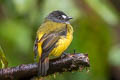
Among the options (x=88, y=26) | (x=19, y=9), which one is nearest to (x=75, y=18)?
(x=88, y=26)

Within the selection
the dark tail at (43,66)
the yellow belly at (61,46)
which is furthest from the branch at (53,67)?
the yellow belly at (61,46)

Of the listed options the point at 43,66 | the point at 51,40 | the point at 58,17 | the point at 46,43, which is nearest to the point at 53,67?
the point at 43,66

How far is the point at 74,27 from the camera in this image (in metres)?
6.24

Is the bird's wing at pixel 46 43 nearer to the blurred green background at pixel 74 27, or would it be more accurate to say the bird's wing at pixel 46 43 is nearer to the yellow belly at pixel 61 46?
the yellow belly at pixel 61 46

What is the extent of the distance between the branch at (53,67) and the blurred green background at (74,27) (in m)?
0.45

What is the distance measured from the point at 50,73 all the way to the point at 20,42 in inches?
37.2

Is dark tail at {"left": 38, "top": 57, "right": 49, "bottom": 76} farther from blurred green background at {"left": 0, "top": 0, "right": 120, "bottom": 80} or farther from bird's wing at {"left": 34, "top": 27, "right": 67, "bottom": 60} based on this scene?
blurred green background at {"left": 0, "top": 0, "right": 120, "bottom": 80}

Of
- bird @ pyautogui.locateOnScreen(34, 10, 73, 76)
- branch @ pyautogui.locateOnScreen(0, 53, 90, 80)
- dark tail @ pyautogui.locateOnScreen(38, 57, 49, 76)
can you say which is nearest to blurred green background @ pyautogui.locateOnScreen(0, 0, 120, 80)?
bird @ pyautogui.locateOnScreen(34, 10, 73, 76)

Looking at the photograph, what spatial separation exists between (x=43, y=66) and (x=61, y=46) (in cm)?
69

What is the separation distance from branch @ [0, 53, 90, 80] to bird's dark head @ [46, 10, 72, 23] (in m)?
1.32

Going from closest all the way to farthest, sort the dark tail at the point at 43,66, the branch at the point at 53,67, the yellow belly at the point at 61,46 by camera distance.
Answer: the branch at the point at 53,67 < the dark tail at the point at 43,66 < the yellow belly at the point at 61,46

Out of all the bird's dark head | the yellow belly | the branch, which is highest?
the bird's dark head

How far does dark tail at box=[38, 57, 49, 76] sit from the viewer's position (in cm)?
483

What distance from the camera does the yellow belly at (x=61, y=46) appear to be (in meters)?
5.64
